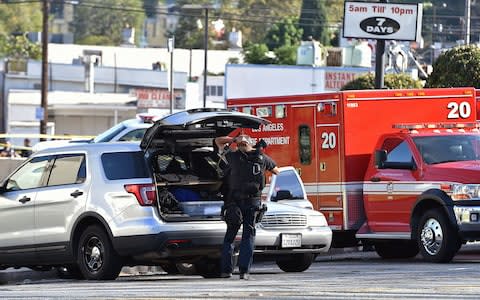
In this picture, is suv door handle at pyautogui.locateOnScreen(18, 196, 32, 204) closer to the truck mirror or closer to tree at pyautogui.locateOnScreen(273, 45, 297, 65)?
the truck mirror

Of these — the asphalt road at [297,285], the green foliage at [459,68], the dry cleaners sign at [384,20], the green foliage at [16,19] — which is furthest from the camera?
the green foliage at [16,19]

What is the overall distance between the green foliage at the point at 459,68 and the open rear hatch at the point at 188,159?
12229 mm

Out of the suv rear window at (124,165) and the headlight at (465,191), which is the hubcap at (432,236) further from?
the suv rear window at (124,165)

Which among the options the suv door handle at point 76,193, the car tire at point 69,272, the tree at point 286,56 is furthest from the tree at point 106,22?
the suv door handle at point 76,193

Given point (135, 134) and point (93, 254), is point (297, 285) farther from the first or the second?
point (135, 134)

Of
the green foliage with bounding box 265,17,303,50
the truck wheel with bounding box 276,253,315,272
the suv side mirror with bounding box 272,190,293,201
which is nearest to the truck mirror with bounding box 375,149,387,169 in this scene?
the suv side mirror with bounding box 272,190,293,201

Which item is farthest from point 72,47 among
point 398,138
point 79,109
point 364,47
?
point 398,138

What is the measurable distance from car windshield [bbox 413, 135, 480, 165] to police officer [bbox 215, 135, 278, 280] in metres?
4.04

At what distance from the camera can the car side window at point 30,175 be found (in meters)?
16.0

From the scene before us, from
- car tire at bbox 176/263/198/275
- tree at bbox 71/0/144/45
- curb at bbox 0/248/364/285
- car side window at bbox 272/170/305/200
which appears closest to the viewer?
car side window at bbox 272/170/305/200

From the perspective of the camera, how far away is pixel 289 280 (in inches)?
576

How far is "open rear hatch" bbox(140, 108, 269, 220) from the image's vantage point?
1505cm

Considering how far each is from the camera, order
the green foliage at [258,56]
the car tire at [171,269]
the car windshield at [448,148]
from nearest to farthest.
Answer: the car tire at [171,269], the car windshield at [448,148], the green foliage at [258,56]

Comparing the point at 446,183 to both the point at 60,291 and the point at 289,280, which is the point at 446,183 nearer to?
the point at 289,280
